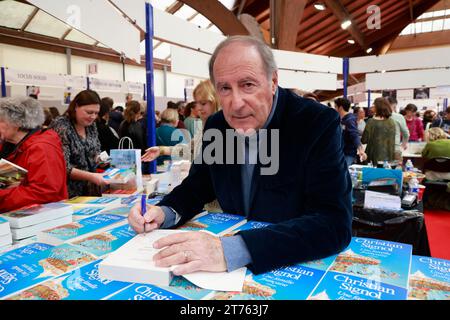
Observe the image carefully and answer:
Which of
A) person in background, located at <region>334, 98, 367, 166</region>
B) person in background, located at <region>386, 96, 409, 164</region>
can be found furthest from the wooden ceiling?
person in background, located at <region>386, 96, 409, 164</region>

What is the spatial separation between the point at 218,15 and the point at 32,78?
3.91 meters

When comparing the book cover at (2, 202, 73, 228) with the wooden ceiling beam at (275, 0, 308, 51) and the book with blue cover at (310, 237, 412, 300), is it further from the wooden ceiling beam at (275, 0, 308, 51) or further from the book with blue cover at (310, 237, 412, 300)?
the wooden ceiling beam at (275, 0, 308, 51)

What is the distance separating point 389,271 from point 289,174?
0.42m

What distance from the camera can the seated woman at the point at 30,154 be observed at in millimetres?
1761

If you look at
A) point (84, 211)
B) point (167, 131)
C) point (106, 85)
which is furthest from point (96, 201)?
point (106, 85)

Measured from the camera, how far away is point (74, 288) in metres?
0.69

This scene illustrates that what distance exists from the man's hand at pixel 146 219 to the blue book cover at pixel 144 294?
0.32m

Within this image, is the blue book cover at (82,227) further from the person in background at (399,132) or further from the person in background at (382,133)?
the person in background at (382,133)

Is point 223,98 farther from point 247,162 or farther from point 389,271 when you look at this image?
point 389,271

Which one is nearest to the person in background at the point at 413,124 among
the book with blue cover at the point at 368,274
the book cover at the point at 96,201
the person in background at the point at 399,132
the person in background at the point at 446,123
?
the person in background at the point at 446,123

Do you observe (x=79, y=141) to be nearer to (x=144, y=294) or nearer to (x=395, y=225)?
(x=144, y=294)

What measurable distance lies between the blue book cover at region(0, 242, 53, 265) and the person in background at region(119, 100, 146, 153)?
3.08 meters

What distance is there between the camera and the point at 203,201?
1.29 m

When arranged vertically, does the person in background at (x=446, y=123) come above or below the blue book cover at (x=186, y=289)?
above
